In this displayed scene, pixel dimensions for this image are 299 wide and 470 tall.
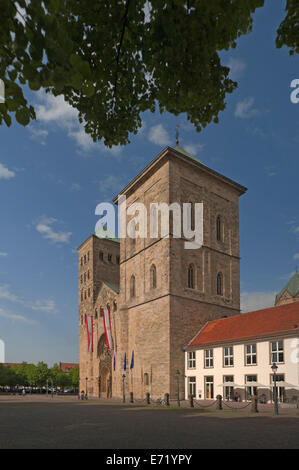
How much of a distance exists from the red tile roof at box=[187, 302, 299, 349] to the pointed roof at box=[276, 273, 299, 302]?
39.7 meters

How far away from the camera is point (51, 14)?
14.7ft

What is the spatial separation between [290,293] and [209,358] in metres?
44.1

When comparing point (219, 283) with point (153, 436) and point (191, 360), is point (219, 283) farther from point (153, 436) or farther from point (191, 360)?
point (153, 436)

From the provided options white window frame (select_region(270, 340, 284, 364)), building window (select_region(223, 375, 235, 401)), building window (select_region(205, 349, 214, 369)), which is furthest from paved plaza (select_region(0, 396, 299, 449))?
building window (select_region(205, 349, 214, 369))

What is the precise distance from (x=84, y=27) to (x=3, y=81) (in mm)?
2911

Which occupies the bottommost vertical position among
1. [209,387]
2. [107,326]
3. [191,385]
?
[191,385]

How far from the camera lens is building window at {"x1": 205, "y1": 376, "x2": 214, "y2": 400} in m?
33.7

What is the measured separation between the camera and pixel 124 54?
308 inches

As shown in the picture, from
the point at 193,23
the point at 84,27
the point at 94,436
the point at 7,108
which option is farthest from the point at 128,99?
the point at 94,436

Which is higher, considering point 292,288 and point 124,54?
point 124,54

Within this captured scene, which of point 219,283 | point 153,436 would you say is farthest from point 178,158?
point 153,436

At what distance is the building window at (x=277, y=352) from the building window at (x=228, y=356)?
4.26 metres

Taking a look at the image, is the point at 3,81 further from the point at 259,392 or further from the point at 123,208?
the point at 123,208

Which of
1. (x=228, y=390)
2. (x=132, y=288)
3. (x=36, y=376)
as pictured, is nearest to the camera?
(x=228, y=390)
